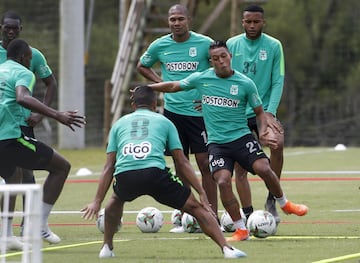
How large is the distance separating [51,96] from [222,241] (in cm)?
347

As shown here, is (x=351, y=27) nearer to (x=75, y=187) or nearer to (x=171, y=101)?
(x=75, y=187)

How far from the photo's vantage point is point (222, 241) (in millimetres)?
10820

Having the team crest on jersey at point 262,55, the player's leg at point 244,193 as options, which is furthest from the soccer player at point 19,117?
the team crest on jersey at point 262,55

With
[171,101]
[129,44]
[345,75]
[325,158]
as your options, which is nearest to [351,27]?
[345,75]

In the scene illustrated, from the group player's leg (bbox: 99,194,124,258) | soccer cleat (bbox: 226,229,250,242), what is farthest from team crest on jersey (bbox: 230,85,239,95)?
player's leg (bbox: 99,194,124,258)

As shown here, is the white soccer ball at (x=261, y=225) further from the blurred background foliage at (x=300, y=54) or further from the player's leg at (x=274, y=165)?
the blurred background foliage at (x=300, y=54)

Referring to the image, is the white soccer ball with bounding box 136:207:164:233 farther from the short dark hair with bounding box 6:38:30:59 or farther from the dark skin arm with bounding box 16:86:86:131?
the short dark hair with bounding box 6:38:30:59

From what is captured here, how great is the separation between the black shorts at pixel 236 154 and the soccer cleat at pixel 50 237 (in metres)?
1.81

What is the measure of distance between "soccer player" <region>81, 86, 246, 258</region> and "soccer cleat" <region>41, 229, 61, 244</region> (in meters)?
1.35

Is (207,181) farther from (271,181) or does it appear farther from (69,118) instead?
(69,118)

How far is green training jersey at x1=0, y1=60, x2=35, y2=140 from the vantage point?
37.9 feet

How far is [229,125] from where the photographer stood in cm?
1280

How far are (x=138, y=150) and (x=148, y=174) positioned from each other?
0.25 m

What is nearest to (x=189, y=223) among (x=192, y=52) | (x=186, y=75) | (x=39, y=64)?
(x=186, y=75)
